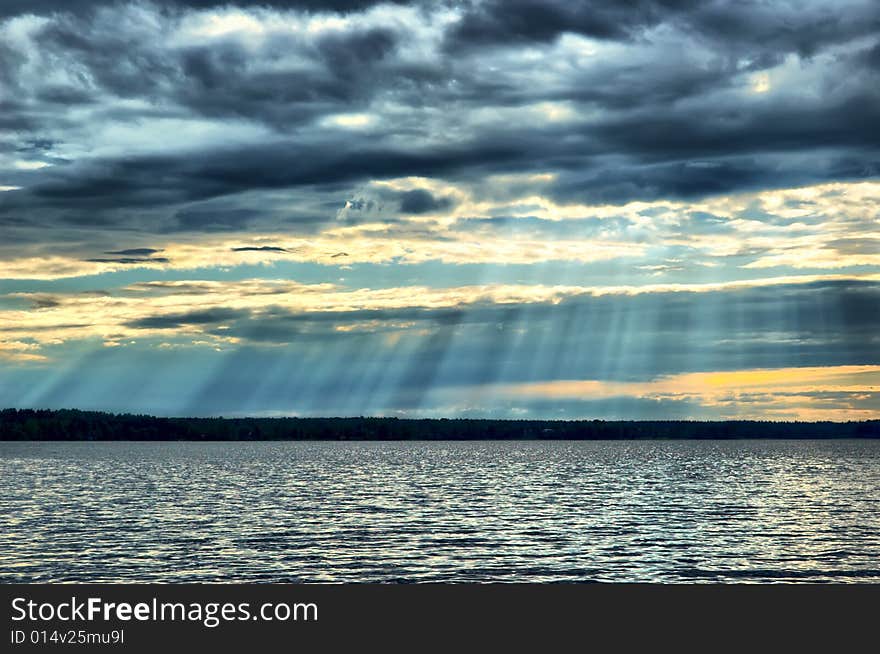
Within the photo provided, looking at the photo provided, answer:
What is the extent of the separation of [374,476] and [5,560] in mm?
102007

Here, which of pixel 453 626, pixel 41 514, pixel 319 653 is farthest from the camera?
pixel 41 514

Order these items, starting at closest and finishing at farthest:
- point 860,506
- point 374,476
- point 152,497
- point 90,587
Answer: point 90,587 → point 860,506 → point 152,497 → point 374,476

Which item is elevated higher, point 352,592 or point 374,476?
point 352,592

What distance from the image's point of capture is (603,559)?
194 feet

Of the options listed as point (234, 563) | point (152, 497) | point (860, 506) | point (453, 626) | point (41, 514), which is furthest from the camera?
point (152, 497)

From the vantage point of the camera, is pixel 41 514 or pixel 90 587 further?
pixel 41 514

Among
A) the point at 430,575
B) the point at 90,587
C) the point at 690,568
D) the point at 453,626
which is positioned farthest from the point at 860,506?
the point at 90,587

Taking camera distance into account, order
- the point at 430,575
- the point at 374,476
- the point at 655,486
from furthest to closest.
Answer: the point at 374,476 → the point at 655,486 → the point at 430,575

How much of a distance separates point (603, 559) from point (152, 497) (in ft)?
213

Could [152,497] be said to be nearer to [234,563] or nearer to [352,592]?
[234,563]

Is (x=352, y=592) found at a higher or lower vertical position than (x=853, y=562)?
higher

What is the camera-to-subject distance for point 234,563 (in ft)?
185

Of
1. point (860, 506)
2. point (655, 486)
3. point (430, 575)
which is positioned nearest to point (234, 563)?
point (430, 575)

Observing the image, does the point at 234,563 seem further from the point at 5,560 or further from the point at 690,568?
the point at 690,568
